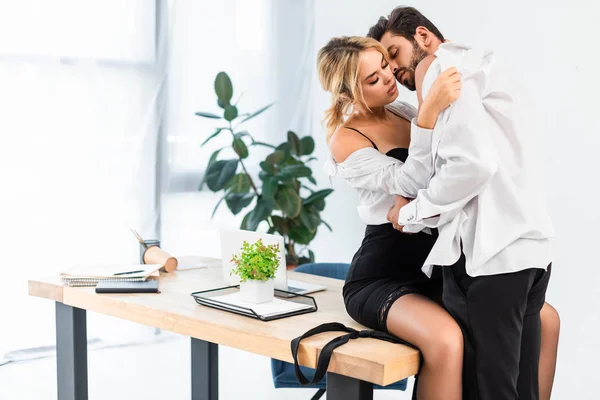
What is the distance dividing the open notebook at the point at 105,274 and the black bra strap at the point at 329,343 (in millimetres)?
929

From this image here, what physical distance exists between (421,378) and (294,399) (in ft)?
6.19

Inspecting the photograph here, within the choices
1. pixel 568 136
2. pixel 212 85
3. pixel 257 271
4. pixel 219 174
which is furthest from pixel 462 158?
pixel 212 85

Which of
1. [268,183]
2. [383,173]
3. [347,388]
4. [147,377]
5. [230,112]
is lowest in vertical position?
[147,377]

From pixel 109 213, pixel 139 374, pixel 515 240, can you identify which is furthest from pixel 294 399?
pixel 515 240

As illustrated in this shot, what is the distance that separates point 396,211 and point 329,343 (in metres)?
0.49

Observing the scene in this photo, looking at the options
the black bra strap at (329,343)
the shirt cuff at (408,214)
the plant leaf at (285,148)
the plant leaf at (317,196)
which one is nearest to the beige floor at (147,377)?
the plant leaf at (317,196)

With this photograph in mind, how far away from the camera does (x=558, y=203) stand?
3.71 meters

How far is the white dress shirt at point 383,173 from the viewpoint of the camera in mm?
2086

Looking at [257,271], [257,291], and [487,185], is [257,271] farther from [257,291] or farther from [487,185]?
[487,185]

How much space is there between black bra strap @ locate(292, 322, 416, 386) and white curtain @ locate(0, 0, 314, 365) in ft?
8.53

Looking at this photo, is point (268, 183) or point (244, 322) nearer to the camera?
point (244, 322)

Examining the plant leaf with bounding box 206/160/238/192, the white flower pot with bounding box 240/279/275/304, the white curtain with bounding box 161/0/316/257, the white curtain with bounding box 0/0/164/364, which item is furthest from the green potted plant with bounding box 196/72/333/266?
the white flower pot with bounding box 240/279/275/304

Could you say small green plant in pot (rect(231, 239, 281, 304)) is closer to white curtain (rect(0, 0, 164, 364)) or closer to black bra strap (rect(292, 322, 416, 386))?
black bra strap (rect(292, 322, 416, 386))

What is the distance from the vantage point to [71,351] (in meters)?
2.69
